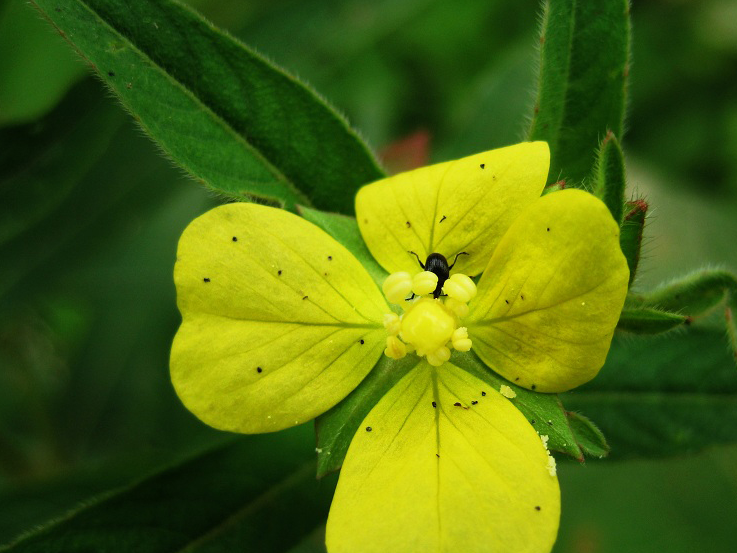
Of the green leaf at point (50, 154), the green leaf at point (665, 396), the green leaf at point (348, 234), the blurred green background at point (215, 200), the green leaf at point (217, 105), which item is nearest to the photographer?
the green leaf at point (348, 234)

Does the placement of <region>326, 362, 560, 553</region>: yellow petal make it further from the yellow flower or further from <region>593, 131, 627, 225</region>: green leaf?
<region>593, 131, 627, 225</region>: green leaf

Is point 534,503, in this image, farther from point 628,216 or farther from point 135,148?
point 135,148

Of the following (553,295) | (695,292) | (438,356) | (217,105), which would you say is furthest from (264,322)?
(695,292)

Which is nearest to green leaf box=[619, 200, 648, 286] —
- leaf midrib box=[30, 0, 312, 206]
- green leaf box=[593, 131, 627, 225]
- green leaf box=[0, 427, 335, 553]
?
green leaf box=[593, 131, 627, 225]

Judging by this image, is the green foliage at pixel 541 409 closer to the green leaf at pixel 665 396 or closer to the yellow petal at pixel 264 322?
the yellow petal at pixel 264 322

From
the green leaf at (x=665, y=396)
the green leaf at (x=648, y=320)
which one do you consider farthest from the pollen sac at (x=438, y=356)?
the green leaf at (x=665, y=396)
